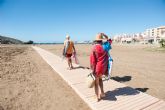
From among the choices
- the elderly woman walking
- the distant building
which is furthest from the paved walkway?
the distant building

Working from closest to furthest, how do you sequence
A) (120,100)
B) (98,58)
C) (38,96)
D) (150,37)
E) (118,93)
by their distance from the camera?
(98,58), (120,100), (118,93), (38,96), (150,37)

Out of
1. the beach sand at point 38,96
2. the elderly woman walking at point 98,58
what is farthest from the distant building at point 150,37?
the elderly woman walking at point 98,58

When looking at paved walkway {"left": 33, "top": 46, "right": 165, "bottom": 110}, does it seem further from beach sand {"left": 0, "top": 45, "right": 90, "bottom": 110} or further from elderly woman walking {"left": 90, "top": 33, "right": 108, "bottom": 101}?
elderly woman walking {"left": 90, "top": 33, "right": 108, "bottom": 101}

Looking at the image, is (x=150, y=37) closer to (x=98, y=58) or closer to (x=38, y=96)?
(x=38, y=96)

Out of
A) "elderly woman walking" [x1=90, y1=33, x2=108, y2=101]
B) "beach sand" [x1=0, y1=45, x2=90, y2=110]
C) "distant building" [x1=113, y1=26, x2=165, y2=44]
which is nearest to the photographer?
"elderly woman walking" [x1=90, y1=33, x2=108, y2=101]

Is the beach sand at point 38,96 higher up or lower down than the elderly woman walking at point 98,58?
lower down

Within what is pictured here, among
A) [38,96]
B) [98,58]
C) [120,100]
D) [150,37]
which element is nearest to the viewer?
[98,58]

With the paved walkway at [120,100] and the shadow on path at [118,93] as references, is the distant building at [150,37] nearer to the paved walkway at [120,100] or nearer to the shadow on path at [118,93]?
the shadow on path at [118,93]

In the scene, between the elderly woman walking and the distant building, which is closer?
the elderly woman walking

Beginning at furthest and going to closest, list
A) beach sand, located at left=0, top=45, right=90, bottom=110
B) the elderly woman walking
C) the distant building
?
the distant building < beach sand, located at left=0, top=45, right=90, bottom=110 < the elderly woman walking

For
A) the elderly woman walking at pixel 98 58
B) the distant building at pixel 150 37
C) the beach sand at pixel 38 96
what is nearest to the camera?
the elderly woman walking at pixel 98 58

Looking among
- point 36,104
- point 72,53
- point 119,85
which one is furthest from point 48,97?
point 72,53

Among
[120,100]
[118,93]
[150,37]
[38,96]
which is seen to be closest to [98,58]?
[120,100]

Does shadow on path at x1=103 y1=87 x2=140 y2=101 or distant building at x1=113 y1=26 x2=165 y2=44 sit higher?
distant building at x1=113 y1=26 x2=165 y2=44
